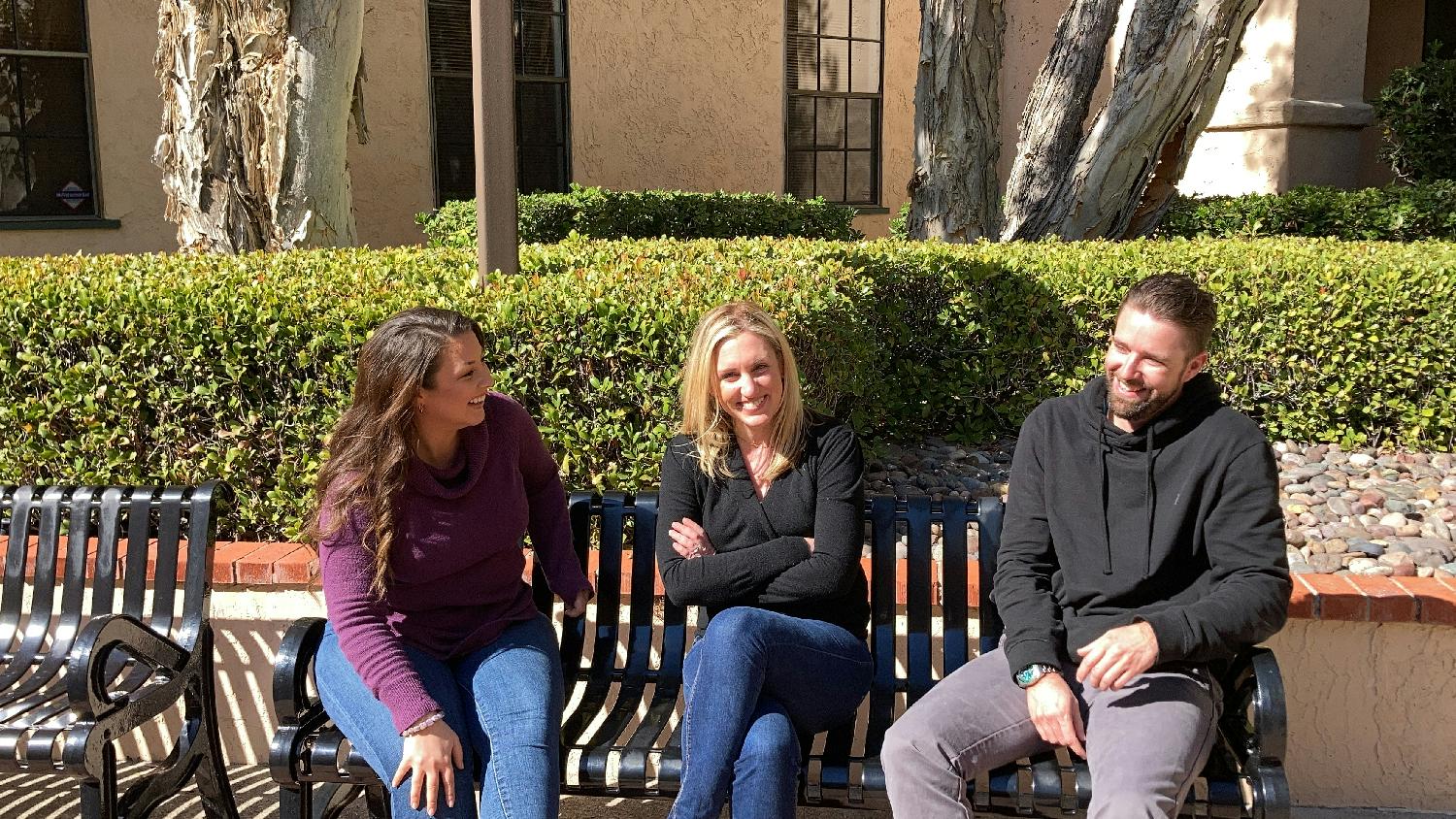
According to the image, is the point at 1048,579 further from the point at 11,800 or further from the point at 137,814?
the point at 11,800

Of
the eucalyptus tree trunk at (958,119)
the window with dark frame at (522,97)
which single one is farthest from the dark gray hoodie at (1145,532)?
the window with dark frame at (522,97)

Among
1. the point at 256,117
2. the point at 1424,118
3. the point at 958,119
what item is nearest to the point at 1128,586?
the point at 256,117

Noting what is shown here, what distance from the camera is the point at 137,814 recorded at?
2.97 meters

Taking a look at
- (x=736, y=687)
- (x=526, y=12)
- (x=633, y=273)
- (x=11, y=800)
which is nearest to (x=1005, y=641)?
(x=736, y=687)

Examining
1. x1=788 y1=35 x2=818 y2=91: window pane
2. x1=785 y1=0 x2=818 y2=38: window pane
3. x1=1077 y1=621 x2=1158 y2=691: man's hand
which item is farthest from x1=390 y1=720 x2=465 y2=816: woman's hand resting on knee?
x1=785 y1=0 x2=818 y2=38: window pane

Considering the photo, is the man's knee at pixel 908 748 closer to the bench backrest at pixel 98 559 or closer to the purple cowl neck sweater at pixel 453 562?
the purple cowl neck sweater at pixel 453 562

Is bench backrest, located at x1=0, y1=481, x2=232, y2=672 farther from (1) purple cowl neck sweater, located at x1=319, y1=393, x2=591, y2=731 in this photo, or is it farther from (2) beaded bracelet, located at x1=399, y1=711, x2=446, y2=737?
(2) beaded bracelet, located at x1=399, y1=711, x2=446, y2=737

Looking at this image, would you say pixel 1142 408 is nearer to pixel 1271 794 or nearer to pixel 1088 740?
pixel 1088 740

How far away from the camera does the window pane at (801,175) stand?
41.6 feet

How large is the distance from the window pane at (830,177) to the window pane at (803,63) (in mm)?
756

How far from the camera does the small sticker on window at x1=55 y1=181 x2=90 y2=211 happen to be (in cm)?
898

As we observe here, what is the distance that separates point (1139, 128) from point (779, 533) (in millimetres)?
4528

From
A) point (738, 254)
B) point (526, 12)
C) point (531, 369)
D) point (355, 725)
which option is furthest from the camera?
point (526, 12)

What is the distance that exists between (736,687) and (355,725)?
0.86m
